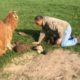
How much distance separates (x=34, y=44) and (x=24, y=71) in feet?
5.64

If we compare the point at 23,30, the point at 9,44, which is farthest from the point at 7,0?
the point at 9,44

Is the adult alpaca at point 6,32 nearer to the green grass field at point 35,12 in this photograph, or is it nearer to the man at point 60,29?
the green grass field at point 35,12

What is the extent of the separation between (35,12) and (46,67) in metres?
6.22

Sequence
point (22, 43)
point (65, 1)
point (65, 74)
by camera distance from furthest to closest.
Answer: point (65, 1) < point (22, 43) < point (65, 74)

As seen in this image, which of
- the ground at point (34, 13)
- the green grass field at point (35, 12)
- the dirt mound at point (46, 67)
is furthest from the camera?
the green grass field at point (35, 12)

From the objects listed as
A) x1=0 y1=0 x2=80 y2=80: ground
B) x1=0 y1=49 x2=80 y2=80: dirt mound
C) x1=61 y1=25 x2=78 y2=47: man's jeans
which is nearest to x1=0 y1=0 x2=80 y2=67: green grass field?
x1=0 y1=0 x2=80 y2=80: ground

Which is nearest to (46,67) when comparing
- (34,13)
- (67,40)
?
(67,40)

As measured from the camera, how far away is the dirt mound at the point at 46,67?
848 cm

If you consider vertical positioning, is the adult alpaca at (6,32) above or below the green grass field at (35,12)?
above

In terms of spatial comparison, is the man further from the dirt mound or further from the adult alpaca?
the adult alpaca

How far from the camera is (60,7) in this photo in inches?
625

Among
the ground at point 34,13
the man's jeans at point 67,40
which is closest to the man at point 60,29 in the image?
the man's jeans at point 67,40

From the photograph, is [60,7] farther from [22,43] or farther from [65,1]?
[22,43]

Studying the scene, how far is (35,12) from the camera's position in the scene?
14.9 meters
